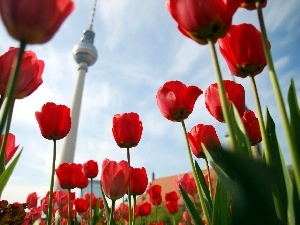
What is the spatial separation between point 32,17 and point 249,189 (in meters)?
0.64

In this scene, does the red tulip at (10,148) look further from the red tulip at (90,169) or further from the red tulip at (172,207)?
the red tulip at (172,207)

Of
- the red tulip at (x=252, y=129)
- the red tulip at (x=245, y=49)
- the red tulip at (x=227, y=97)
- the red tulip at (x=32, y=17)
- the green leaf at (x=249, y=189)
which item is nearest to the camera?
the green leaf at (x=249, y=189)

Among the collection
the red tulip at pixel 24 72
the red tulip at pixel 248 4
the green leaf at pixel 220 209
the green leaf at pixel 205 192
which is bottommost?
the green leaf at pixel 220 209

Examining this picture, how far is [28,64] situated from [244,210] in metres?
0.99

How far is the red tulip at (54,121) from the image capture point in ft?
6.53

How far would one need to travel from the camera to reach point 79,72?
50.0 m

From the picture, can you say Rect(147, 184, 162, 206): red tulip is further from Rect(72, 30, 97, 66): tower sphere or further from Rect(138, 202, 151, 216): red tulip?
Rect(72, 30, 97, 66): tower sphere

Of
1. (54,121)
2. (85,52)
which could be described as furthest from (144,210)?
(85,52)

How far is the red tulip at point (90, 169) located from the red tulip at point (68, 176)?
0.56 meters

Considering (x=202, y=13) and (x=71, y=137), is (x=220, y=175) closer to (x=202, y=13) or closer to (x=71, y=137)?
(x=202, y=13)

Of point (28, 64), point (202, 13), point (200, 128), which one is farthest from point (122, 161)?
point (202, 13)

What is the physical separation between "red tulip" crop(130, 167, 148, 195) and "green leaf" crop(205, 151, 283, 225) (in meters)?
1.74

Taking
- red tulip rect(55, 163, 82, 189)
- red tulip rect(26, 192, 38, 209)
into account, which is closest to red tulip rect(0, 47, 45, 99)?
red tulip rect(55, 163, 82, 189)

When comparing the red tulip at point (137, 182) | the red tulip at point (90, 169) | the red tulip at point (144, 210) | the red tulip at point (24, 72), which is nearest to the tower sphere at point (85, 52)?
the red tulip at point (144, 210)
